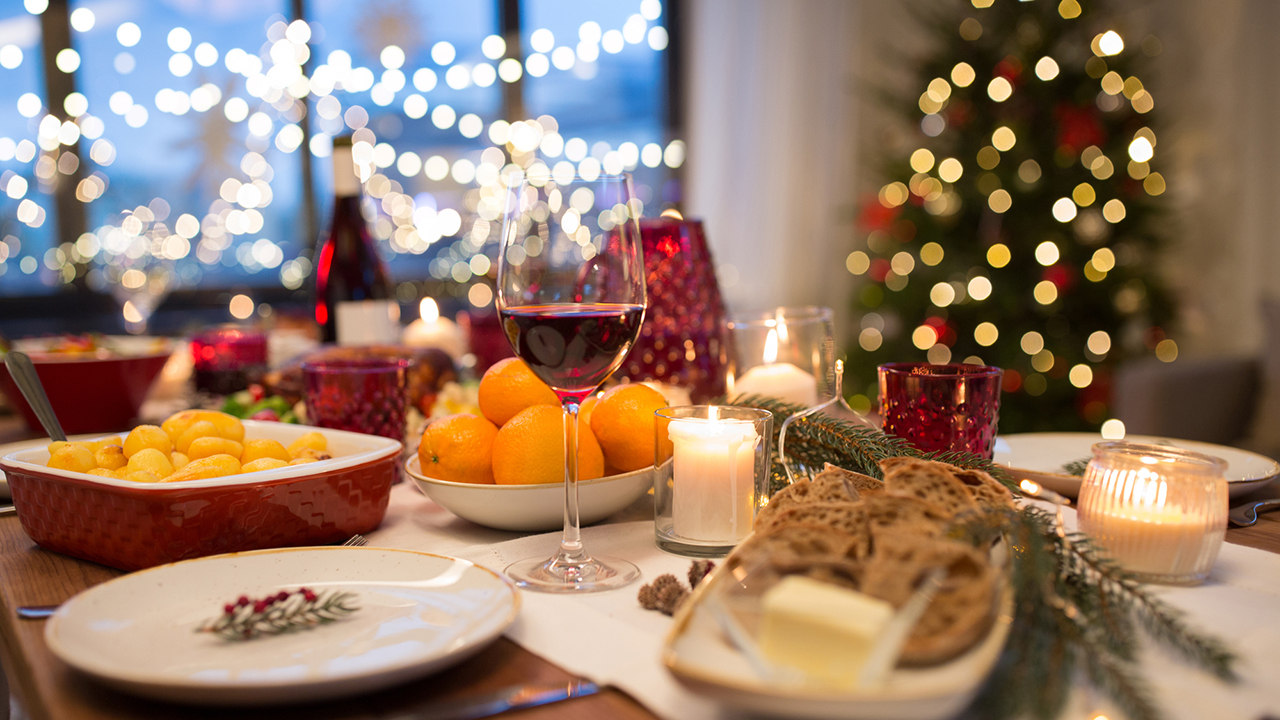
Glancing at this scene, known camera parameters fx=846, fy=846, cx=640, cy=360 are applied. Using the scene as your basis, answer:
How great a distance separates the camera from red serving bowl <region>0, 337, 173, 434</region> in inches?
46.6

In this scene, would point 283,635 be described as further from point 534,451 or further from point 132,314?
point 132,314

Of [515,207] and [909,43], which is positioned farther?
[909,43]

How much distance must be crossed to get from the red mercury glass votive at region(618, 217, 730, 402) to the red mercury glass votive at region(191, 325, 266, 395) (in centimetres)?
64

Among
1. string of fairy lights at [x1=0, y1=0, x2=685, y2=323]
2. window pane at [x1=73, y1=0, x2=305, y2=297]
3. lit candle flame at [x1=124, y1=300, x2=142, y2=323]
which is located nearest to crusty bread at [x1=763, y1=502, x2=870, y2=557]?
lit candle flame at [x1=124, y1=300, x2=142, y2=323]

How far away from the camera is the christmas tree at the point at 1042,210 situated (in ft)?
10.3

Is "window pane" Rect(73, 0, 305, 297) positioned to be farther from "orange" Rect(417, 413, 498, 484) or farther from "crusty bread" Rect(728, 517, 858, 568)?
"crusty bread" Rect(728, 517, 858, 568)

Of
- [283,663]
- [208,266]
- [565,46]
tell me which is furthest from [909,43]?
[283,663]

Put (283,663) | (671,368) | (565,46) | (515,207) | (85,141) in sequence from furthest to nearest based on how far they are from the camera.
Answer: (565,46) < (85,141) < (671,368) < (515,207) < (283,663)

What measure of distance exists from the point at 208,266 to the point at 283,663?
3615 millimetres

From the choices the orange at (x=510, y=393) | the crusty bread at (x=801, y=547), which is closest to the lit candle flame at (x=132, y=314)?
the orange at (x=510, y=393)

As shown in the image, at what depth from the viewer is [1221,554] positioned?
675mm

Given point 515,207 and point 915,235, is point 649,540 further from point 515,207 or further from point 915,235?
point 915,235

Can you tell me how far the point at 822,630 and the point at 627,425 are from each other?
1.29ft

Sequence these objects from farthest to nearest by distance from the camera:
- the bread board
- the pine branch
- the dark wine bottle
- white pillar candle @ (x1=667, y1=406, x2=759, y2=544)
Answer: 1. the dark wine bottle
2. white pillar candle @ (x1=667, y1=406, x2=759, y2=544)
3. the pine branch
4. the bread board
